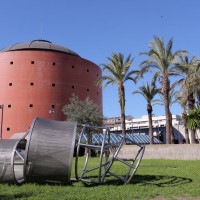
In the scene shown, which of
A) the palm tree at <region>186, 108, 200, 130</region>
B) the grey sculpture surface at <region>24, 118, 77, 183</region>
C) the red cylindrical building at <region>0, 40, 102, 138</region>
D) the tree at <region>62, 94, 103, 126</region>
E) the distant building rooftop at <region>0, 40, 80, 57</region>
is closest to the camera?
the grey sculpture surface at <region>24, 118, 77, 183</region>

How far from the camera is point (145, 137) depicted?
200ft

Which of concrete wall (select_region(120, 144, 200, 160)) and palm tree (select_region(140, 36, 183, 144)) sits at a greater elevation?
palm tree (select_region(140, 36, 183, 144))

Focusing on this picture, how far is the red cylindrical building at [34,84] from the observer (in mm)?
51719

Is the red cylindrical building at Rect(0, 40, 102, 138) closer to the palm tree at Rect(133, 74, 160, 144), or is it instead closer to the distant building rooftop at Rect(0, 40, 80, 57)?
the distant building rooftop at Rect(0, 40, 80, 57)

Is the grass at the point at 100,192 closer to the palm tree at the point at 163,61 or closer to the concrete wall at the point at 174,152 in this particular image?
the concrete wall at the point at 174,152

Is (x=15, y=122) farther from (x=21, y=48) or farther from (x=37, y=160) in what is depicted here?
(x=37, y=160)

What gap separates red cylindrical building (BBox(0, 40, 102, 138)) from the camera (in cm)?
Answer: 5172

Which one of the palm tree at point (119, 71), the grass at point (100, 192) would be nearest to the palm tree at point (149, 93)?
the palm tree at point (119, 71)

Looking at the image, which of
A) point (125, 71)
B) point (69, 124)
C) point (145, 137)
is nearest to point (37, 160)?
point (69, 124)

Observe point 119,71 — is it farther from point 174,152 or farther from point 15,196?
point 15,196

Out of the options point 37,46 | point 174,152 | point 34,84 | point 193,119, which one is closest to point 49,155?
point 174,152

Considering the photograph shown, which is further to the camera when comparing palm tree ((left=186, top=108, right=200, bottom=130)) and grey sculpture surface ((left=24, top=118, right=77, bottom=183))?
palm tree ((left=186, top=108, right=200, bottom=130))

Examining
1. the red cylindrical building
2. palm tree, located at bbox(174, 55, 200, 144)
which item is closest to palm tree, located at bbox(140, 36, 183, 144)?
palm tree, located at bbox(174, 55, 200, 144)

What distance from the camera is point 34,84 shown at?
52625 millimetres
